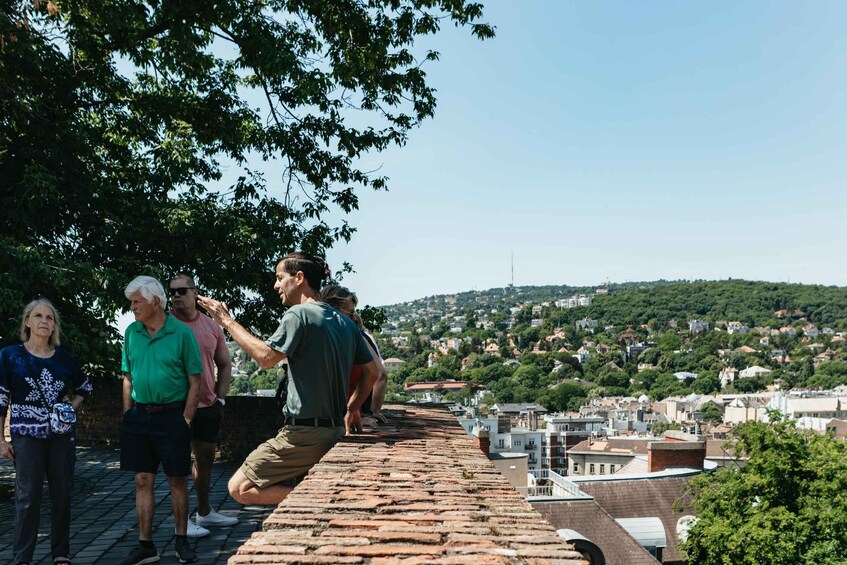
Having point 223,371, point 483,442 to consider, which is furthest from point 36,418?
point 483,442

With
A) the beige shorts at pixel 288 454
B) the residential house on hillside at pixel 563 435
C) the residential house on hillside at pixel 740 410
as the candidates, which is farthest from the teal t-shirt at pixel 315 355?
the residential house on hillside at pixel 740 410

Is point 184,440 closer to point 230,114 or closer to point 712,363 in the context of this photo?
point 230,114

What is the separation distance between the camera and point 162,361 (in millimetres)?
5129

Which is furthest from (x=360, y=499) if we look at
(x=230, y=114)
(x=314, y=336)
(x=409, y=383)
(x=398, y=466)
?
(x=409, y=383)

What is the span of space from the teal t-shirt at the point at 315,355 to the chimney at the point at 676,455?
28.9 metres

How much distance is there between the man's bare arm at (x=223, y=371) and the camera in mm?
6301

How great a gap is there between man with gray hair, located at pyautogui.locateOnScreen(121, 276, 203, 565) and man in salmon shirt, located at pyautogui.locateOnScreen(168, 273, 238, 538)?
805 millimetres

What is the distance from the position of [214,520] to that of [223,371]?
1.32 meters

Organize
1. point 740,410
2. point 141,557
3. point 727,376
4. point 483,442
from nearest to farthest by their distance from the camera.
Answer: point 141,557, point 483,442, point 740,410, point 727,376

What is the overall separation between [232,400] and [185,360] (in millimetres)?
6595

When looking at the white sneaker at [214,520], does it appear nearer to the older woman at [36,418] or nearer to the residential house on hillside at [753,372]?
the older woman at [36,418]

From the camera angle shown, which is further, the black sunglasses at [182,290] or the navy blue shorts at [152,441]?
the black sunglasses at [182,290]

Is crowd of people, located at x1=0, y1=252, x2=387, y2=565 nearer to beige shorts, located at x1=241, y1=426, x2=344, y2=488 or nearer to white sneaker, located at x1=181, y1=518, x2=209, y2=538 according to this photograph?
beige shorts, located at x1=241, y1=426, x2=344, y2=488

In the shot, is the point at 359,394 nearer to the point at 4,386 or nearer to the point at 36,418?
the point at 36,418
